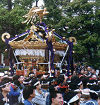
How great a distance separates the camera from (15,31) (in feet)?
72.6

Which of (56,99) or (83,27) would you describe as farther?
(83,27)

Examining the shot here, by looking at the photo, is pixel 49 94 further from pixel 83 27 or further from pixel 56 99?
pixel 83 27

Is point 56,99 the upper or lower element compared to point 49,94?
upper

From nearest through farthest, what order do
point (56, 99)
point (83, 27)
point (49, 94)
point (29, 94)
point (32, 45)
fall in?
point (56, 99) → point (29, 94) → point (49, 94) → point (32, 45) → point (83, 27)

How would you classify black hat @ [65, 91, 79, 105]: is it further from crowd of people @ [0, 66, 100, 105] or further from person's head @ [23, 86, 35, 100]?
person's head @ [23, 86, 35, 100]

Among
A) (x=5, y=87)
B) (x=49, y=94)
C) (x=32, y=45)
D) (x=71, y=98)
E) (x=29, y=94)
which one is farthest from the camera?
(x=32, y=45)

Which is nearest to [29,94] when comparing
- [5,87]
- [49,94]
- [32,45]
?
[49,94]

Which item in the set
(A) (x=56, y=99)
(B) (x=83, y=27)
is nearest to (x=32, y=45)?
(B) (x=83, y=27)

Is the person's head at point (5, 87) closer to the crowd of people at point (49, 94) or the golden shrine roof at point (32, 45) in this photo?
the crowd of people at point (49, 94)

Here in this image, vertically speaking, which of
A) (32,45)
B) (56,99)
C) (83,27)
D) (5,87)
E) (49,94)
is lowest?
(49,94)

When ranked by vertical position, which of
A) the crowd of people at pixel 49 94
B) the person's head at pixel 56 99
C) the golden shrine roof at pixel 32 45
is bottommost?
the crowd of people at pixel 49 94

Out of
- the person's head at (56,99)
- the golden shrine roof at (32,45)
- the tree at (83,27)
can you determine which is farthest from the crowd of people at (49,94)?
the tree at (83,27)

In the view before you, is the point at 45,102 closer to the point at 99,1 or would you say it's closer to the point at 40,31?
the point at 40,31

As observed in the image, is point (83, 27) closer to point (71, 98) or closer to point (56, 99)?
point (71, 98)
